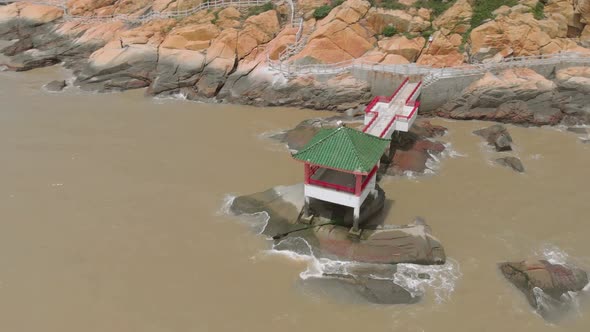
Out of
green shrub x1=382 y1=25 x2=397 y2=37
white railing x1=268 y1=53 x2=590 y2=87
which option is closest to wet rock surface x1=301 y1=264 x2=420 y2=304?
white railing x1=268 y1=53 x2=590 y2=87

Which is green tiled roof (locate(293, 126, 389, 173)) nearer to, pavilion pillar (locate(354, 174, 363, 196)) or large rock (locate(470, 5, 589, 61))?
pavilion pillar (locate(354, 174, 363, 196))

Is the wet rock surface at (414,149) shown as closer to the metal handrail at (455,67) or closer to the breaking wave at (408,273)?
the metal handrail at (455,67)

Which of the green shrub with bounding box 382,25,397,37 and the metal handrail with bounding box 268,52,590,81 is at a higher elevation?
the green shrub with bounding box 382,25,397,37

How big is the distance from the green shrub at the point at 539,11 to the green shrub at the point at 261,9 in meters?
20.8

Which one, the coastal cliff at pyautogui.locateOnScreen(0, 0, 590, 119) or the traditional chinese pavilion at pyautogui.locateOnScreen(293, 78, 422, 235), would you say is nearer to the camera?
the traditional chinese pavilion at pyautogui.locateOnScreen(293, 78, 422, 235)

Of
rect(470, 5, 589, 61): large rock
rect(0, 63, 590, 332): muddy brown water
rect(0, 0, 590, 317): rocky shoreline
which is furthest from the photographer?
rect(470, 5, 589, 61): large rock

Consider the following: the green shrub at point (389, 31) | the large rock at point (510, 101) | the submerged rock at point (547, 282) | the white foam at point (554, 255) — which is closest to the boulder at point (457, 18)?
the green shrub at point (389, 31)

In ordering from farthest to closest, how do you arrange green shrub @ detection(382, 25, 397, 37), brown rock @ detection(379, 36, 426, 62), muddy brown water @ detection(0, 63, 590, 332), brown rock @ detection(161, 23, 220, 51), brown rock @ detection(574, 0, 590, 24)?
brown rock @ detection(161, 23, 220, 51) → green shrub @ detection(382, 25, 397, 37) → brown rock @ detection(574, 0, 590, 24) → brown rock @ detection(379, 36, 426, 62) → muddy brown water @ detection(0, 63, 590, 332)

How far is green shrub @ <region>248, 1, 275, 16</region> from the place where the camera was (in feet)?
132

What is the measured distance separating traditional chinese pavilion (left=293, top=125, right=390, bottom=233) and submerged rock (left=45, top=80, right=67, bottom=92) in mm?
26564

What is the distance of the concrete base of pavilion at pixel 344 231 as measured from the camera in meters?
18.5

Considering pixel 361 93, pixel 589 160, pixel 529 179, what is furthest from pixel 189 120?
pixel 589 160

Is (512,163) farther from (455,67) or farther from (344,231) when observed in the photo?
(344,231)

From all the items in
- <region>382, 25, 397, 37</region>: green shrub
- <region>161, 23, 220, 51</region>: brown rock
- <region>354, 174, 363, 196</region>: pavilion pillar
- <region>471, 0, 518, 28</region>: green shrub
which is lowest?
<region>161, 23, 220, 51</region>: brown rock
